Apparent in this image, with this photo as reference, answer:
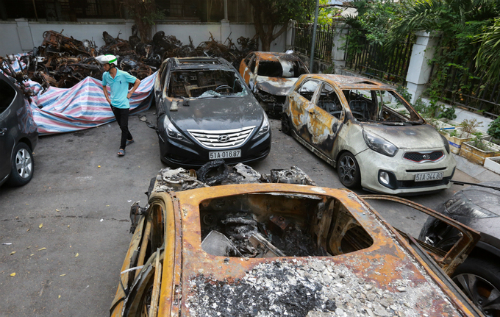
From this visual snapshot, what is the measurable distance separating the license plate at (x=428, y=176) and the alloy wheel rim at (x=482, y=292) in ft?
7.49

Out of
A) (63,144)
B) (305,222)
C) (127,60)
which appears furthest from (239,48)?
(305,222)

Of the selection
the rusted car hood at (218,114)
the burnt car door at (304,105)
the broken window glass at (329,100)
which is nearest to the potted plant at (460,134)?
the broken window glass at (329,100)

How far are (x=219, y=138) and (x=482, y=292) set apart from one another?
12.2 feet

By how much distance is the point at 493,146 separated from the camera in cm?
616

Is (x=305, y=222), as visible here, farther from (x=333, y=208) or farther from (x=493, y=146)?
(x=493, y=146)

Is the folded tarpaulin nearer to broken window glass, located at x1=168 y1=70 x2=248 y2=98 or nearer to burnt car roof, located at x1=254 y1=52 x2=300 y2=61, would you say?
broken window glass, located at x1=168 y1=70 x2=248 y2=98

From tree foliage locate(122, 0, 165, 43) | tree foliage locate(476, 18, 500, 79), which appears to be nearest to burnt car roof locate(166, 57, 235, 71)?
tree foliage locate(476, 18, 500, 79)

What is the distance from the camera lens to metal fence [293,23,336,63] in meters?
11.7

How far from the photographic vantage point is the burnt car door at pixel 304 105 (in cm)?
619

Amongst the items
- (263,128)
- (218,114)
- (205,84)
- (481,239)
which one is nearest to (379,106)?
(263,128)

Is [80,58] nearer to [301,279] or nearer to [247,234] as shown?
[247,234]

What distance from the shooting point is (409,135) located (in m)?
4.92

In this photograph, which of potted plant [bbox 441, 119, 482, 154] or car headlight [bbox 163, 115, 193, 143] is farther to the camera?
potted plant [bbox 441, 119, 482, 154]

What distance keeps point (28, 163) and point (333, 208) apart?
4902mm
